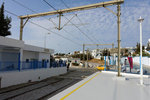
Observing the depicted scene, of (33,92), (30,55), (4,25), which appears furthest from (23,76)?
(4,25)

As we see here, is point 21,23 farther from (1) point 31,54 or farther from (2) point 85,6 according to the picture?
(2) point 85,6

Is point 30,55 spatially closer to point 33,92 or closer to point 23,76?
point 23,76

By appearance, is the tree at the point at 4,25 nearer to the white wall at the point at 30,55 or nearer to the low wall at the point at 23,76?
the white wall at the point at 30,55

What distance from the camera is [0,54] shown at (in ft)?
48.8

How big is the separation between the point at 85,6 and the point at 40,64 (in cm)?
1014

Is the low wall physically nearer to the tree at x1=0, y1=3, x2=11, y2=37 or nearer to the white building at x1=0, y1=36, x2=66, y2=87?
the white building at x1=0, y1=36, x2=66, y2=87

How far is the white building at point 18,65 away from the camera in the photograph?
1109 centimetres

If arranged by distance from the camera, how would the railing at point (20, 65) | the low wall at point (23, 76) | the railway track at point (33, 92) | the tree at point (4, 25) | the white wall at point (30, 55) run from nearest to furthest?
the railway track at point (33, 92) → the low wall at point (23, 76) → the railing at point (20, 65) → the white wall at point (30, 55) → the tree at point (4, 25)

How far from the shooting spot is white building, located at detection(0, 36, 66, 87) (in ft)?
36.4

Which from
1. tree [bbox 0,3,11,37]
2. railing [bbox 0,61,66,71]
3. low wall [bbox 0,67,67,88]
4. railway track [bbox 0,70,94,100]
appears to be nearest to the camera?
railway track [bbox 0,70,94,100]

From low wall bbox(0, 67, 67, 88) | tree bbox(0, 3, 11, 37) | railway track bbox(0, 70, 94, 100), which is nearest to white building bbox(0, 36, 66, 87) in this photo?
low wall bbox(0, 67, 67, 88)

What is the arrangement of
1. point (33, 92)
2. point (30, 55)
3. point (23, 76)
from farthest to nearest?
point (30, 55) → point (23, 76) → point (33, 92)

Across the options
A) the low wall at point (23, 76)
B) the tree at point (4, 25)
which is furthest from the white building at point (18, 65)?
the tree at point (4, 25)

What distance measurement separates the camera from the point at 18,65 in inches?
484
